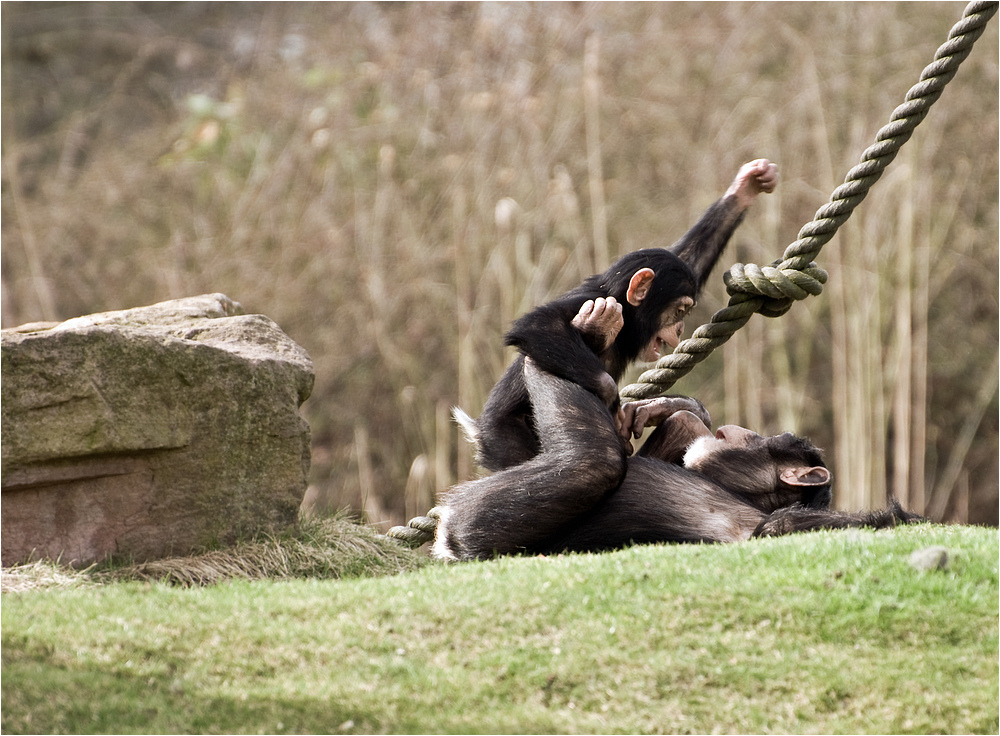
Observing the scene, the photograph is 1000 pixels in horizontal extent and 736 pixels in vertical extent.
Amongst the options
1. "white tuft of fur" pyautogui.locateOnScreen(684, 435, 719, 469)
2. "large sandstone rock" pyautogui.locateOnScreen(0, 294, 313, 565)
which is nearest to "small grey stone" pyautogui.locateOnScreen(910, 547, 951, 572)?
"white tuft of fur" pyautogui.locateOnScreen(684, 435, 719, 469)

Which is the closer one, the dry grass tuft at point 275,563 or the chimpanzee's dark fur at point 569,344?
the dry grass tuft at point 275,563

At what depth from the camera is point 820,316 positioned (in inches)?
500

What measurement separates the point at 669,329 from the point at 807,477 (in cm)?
126

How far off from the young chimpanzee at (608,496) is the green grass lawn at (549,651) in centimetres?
81

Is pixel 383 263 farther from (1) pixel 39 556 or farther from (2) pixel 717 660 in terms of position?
(2) pixel 717 660

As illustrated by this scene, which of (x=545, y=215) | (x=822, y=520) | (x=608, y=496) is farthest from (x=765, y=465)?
(x=545, y=215)

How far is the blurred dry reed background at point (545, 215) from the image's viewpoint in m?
11.4

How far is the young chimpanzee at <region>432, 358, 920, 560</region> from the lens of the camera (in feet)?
18.2

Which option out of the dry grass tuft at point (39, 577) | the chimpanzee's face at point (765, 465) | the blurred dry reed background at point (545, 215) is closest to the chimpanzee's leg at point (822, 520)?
the chimpanzee's face at point (765, 465)

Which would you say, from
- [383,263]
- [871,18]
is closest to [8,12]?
[383,263]

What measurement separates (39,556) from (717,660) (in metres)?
3.21

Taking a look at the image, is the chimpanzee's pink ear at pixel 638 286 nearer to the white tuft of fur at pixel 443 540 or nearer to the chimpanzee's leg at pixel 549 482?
the chimpanzee's leg at pixel 549 482

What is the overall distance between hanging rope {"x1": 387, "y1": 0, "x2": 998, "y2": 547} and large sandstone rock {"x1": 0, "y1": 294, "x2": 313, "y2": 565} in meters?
1.21

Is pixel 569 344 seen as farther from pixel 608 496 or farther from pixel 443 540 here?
pixel 443 540
